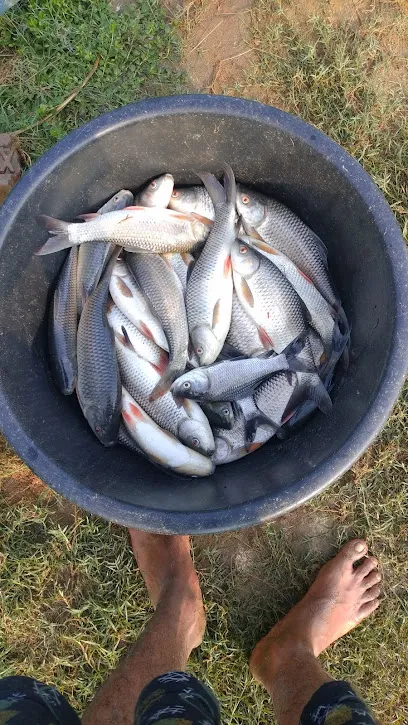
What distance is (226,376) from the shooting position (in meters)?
1.87

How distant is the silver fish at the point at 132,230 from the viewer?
1.80 meters

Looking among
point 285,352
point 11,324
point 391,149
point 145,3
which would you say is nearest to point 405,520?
point 285,352

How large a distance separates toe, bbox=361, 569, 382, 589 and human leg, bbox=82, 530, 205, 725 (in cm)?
66

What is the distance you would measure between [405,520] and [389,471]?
0.21 metres

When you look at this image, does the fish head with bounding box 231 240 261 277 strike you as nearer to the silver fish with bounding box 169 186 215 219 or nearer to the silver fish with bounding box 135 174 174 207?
the silver fish with bounding box 169 186 215 219

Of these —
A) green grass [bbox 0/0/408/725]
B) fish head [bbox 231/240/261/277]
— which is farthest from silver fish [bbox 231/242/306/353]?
green grass [bbox 0/0/408/725]

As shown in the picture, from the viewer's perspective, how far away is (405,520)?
2457 mm

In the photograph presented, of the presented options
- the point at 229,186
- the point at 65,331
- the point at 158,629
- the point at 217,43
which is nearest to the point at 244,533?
the point at 158,629

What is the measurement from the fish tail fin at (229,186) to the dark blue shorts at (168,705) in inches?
56.1

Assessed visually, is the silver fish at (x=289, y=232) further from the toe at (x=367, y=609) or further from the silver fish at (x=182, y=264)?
the toe at (x=367, y=609)

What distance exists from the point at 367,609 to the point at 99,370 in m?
1.48

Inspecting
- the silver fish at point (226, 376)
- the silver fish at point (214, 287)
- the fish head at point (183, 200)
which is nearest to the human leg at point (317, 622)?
the silver fish at point (226, 376)

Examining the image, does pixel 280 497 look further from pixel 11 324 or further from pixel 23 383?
pixel 11 324

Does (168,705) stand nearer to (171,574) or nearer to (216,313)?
(171,574)
